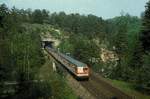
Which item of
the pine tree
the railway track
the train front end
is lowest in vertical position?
the railway track

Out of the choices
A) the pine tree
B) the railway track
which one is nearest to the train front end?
the railway track

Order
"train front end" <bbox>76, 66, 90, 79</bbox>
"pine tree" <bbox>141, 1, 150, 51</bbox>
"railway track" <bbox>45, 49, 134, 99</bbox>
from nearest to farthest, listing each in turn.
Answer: "railway track" <bbox>45, 49, 134, 99</bbox> < "train front end" <bbox>76, 66, 90, 79</bbox> < "pine tree" <bbox>141, 1, 150, 51</bbox>

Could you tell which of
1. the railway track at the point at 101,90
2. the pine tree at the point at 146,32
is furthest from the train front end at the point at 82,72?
the pine tree at the point at 146,32

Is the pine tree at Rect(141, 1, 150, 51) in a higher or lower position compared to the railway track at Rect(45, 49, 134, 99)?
higher

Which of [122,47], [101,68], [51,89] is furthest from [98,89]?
[122,47]

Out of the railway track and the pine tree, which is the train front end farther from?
the pine tree

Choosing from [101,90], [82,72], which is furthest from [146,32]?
[101,90]

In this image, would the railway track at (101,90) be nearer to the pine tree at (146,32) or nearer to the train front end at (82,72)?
the train front end at (82,72)

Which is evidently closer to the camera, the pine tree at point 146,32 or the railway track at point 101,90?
the railway track at point 101,90

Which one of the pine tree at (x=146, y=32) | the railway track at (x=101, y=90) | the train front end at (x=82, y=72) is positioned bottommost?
the railway track at (x=101, y=90)

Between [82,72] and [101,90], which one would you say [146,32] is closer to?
[82,72]

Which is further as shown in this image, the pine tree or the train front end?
the pine tree

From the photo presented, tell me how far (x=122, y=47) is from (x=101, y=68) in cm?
1334

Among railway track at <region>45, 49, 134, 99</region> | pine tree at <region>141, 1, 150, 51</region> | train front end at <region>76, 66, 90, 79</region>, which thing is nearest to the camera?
railway track at <region>45, 49, 134, 99</region>
